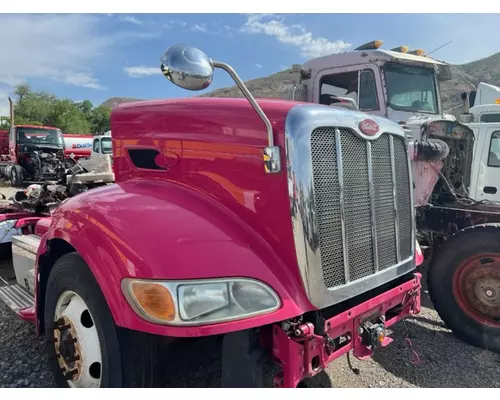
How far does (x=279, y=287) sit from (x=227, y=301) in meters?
0.28

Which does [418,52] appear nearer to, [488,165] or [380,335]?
[488,165]

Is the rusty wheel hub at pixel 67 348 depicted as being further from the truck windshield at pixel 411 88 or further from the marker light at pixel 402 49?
the marker light at pixel 402 49

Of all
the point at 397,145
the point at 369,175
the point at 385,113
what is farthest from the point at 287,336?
the point at 385,113

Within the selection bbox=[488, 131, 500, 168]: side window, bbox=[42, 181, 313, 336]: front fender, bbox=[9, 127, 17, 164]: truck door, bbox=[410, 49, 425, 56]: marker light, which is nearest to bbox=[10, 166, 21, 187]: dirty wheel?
bbox=[9, 127, 17, 164]: truck door

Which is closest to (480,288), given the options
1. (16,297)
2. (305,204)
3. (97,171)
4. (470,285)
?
(470,285)

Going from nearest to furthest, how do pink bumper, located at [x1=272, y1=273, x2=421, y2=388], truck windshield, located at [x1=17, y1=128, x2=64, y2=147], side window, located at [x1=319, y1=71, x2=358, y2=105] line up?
1. pink bumper, located at [x1=272, y1=273, x2=421, y2=388]
2. side window, located at [x1=319, y1=71, x2=358, y2=105]
3. truck windshield, located at [x1=17, y1=128, x2=64, y2=147]

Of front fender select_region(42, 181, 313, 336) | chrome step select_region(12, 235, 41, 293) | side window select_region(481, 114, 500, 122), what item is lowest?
A: chrome step select_region(12, 235, 41, 293)

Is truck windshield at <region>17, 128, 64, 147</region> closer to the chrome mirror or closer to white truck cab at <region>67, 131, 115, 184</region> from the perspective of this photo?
white truck cab at <region>67, 131, 115, 184</region>

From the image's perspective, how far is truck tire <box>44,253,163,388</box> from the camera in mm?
2182

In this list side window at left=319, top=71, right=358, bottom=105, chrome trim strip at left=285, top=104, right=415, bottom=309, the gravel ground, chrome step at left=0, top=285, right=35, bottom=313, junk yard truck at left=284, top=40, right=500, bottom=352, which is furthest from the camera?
side window at left=319, top=71, right=358, bottom=105

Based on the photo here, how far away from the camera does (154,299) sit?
2.04m

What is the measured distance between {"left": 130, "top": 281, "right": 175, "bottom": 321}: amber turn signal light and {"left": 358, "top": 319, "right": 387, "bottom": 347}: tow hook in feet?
3.71

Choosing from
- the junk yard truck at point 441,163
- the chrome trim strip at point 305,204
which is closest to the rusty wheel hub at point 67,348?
the chrome trim strip at point 305,204

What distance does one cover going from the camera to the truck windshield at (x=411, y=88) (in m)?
5.55
